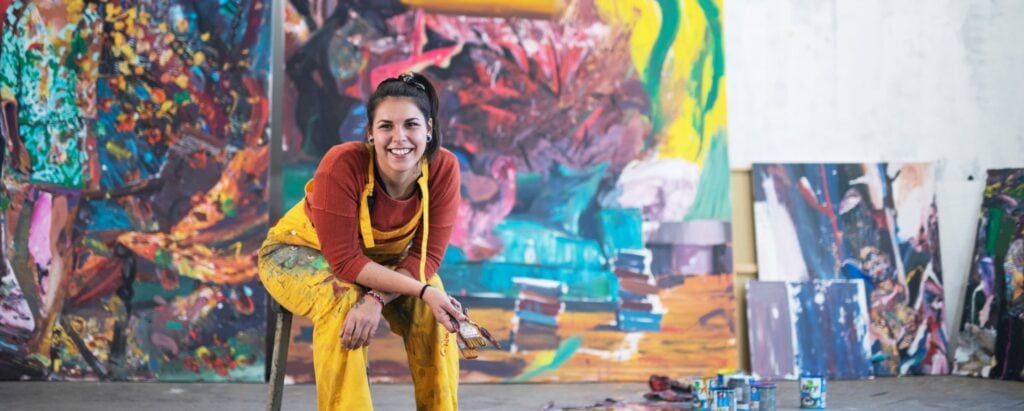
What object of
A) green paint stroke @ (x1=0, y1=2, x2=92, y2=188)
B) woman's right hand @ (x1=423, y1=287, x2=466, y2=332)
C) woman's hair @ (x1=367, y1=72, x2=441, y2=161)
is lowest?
woman's right hand @ (x1=423, y1=287, x2=466, y2=332)

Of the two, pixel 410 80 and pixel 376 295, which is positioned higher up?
pixel 410 80

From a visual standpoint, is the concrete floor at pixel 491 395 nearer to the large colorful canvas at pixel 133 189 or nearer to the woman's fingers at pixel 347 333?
the large colorful canvas at pixel 133 189

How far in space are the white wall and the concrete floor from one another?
0.89 metres

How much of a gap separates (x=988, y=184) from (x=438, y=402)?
150 inches

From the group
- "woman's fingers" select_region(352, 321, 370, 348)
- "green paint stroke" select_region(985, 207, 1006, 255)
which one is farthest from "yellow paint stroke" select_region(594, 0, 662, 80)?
"woman's fingers" select_region(352, 321, 370, 348)

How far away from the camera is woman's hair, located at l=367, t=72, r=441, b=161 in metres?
2.77

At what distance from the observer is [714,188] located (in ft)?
16.9

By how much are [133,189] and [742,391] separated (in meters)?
2.93

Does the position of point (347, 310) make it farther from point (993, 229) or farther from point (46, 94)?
point (993, 229)

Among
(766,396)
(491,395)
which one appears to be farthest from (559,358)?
(766,396)

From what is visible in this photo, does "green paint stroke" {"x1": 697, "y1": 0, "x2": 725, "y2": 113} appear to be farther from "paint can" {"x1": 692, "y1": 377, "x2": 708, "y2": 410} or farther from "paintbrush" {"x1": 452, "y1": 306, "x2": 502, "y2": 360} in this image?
"paintbrush" {"x1": 452, "y1": 306, "x2": 502, "y2": 360}

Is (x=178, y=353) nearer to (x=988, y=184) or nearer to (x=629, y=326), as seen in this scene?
(x=629, y=326)

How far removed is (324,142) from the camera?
493cm

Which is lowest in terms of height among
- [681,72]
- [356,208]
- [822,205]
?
[356,208]
